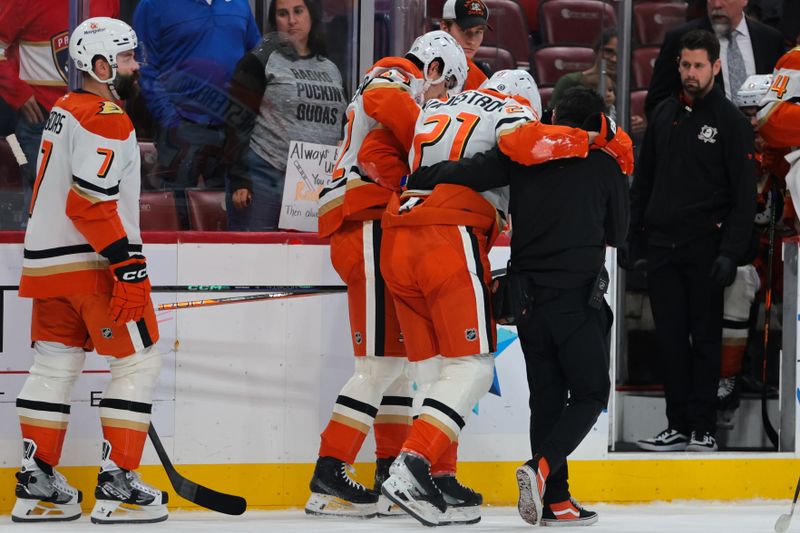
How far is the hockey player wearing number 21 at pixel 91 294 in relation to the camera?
4293mm

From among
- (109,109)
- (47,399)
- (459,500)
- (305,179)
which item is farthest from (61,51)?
(459,500)

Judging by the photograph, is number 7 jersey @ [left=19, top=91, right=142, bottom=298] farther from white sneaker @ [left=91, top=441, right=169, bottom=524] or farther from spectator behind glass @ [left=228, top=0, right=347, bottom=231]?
spectator behind glass @ [left=228, top=0, right=347, bottom=231]

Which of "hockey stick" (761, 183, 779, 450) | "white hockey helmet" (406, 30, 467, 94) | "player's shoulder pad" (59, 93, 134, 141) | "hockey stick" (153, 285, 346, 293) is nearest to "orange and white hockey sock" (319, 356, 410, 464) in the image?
"hockey stick" (153, 285, 346, 293)

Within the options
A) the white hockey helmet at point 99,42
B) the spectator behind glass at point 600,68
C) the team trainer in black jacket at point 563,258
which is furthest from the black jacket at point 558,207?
the spectator behind glass at point 600,68

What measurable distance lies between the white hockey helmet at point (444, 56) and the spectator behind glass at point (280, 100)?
2.03 feet

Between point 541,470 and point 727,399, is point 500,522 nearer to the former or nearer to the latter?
point 541,470

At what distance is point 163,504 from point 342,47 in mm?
1853

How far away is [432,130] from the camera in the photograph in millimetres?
4359

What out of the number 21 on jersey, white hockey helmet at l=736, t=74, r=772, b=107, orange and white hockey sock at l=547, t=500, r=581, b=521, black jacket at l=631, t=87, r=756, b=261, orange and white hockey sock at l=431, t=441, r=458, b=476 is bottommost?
orange and white hockey sock at l=547, t=500, r=581, b=521

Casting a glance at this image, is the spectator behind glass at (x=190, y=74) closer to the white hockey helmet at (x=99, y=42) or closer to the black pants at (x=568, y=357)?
the white hockey helmet at (x=99, y=42)

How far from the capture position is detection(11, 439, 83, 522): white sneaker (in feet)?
14.4

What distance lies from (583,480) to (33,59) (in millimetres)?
2513

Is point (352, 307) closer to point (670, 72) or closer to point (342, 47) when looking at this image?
point (342, 47)

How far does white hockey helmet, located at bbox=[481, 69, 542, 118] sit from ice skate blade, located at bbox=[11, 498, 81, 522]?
1958 mm
